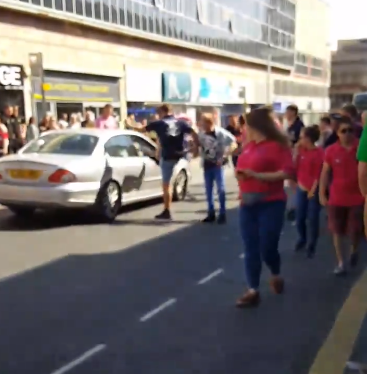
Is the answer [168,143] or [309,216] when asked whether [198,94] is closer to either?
[168,143]

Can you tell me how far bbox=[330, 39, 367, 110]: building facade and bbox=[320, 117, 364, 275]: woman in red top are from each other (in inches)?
4079

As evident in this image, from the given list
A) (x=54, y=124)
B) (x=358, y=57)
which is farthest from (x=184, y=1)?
(x=358, y=57)

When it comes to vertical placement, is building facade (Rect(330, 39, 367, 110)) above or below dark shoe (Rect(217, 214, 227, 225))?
above

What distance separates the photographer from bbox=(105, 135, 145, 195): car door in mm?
10008

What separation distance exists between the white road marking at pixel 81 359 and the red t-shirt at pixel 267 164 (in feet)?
5.78

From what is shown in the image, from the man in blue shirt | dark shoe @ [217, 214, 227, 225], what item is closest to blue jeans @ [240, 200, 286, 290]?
dark shoe @ [217, 214, 227, 225]

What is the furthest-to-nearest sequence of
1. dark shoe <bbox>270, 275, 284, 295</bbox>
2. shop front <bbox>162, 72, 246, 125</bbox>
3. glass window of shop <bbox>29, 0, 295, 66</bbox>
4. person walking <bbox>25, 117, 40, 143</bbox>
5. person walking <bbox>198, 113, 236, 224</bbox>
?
shop front <bbox>162, 72, 246, 125</bbox> → glass window of shop <bbox>29, 0, 295, 66</bbox> → person walking <bbox>25, 117, 40, 143</bbox> → person walking <bbox>198, 113, 236, 224</bbox> → dark shoe <bbox>270, 275, 284, 295</bbox>

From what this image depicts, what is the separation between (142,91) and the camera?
30.5 meters

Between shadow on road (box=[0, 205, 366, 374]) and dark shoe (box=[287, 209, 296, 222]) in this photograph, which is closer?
shadow on road (box=[0, 205, 366, 374])

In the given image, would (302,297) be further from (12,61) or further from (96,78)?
(96,78)

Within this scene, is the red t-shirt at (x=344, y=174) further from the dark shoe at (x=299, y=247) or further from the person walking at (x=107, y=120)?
the person walking at (x=107, y=120)

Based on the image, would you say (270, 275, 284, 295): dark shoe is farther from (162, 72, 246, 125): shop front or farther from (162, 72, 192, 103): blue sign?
(162, 72, 192, 103): blue sign

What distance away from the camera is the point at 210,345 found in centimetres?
447

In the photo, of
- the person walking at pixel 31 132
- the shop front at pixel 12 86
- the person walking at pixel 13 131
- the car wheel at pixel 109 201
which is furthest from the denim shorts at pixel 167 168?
the shop front at pixel 12 86
